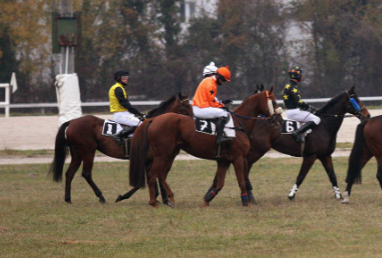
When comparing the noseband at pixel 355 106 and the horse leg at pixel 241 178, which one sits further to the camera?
the noseband at pixel 355 106

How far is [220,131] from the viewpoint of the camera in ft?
32.0

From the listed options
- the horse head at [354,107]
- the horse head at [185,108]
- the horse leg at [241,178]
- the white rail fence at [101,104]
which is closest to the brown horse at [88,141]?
the horse head at [185,108]

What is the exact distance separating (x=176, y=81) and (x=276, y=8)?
205 inches

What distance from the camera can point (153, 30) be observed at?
27516 millimetres

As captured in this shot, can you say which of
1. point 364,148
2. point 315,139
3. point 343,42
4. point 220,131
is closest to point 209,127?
point 220,131

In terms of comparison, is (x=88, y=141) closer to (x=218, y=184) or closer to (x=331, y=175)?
(x=218, y=184)

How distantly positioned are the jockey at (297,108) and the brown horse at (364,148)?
2.97 ft

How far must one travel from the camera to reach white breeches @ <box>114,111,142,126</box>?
1082 centimetres

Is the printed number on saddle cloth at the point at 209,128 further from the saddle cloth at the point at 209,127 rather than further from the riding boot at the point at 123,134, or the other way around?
the riding boot at the point at 123,134

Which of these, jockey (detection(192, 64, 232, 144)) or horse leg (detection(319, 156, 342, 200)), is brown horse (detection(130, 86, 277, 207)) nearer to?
jockey (detection(192, 64, 232, 144))

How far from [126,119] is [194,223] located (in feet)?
10.2

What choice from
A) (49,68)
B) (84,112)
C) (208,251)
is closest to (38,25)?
(49,68)

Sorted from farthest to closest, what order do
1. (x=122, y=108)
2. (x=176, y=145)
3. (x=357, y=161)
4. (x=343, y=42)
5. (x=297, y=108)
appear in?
(x=343, y=42), (x=297, y=108), (x=122, y=108), (x=357, y=161), (x=176, y=145)

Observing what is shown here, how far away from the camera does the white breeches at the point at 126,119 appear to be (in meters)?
10.8
